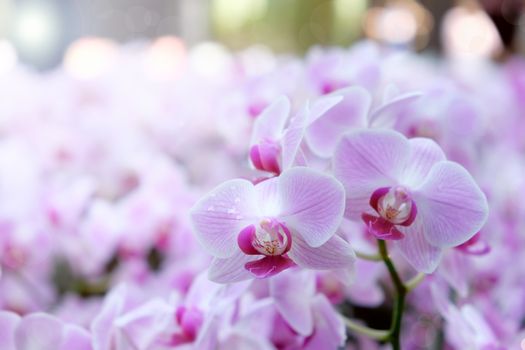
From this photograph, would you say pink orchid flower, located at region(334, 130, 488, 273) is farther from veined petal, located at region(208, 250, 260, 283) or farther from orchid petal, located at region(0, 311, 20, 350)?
orchid petal, located at region(0, 311, 20, 350)

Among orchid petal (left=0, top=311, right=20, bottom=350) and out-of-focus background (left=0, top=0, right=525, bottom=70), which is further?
out-of-focus background (left=0, top=0, right=525, bottom=70)

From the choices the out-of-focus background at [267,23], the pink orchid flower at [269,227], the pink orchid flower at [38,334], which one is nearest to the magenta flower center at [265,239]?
the pink orchid flower at [269,227]

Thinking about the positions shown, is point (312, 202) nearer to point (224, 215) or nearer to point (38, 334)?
point (224, 215)

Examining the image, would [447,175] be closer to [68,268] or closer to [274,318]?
[274,318]

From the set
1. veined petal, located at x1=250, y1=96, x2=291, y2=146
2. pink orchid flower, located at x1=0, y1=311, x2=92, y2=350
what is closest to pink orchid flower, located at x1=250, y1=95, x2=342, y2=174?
veined petal, located at x1=250, y1=96, x2=291, y2=146

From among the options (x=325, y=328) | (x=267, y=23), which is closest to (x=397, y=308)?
(x=325, y=328)

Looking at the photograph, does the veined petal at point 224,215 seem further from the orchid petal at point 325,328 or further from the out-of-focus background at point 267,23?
the out-of-focus background at point 267,23
